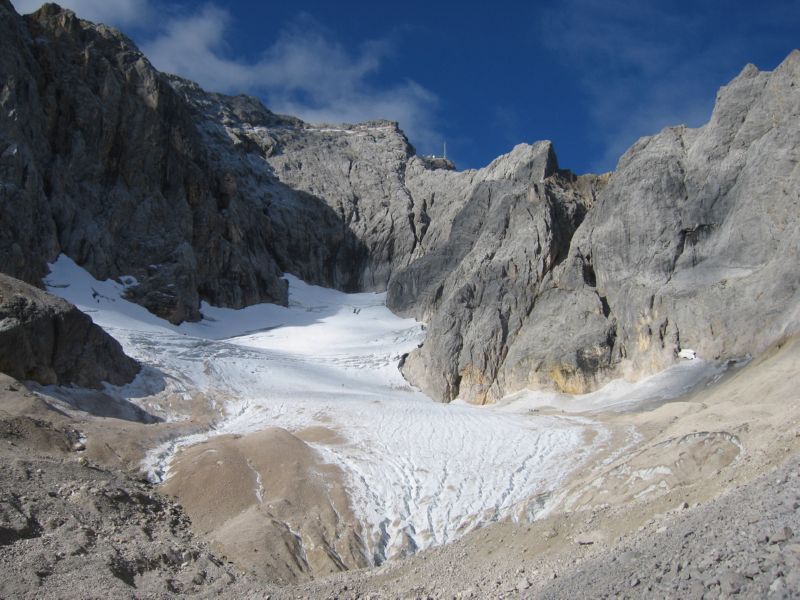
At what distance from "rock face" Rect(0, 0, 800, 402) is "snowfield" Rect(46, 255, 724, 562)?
3.83m

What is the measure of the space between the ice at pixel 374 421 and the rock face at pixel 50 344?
2.01 metres

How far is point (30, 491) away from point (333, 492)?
1016 centimetres

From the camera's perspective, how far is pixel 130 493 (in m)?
22.1

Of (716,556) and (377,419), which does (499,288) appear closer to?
(377,419)

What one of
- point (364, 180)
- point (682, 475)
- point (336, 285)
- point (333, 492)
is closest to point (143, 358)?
point (333, 492)

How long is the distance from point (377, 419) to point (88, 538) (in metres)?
22.0

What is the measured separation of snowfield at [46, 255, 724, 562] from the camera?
26188 millimetres

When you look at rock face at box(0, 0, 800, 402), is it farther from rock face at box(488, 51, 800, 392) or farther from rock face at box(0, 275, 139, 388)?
rock face at box(0, 275, 139, 388)

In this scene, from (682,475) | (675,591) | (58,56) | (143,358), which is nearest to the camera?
(675,591)

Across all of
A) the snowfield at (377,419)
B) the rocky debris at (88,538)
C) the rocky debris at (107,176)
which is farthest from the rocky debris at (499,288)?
the rocky debris at (88,538)

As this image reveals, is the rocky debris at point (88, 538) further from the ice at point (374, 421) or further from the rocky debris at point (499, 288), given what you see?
the rocky debris at point (499, 288)

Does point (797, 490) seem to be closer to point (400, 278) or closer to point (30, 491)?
point (30, 491)

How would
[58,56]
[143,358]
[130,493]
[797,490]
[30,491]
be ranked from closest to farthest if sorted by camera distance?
[797,490] < [30,491] < [130,493] < [143,358] < [58,56]

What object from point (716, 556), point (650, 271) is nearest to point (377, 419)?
point (650, 271)
